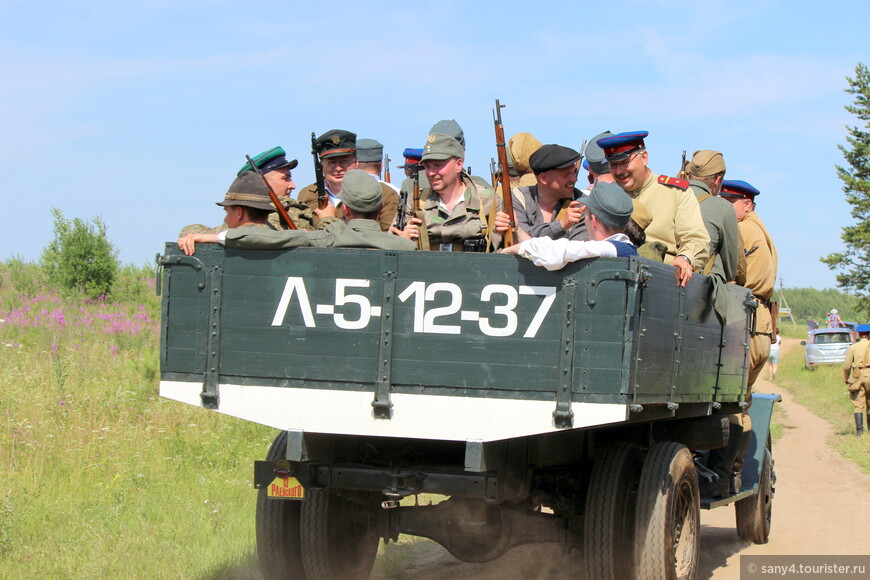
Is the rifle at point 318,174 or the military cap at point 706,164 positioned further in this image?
the military cap at point 706,164

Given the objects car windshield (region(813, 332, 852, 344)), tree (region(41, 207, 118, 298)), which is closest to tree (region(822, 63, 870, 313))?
car windshield (region(813, 332, 852, 344))

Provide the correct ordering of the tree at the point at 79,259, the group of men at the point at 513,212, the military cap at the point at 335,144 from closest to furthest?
the group of men at the point at 513,212, the military cap at the point at 335,144, the tree at the point at 79,259

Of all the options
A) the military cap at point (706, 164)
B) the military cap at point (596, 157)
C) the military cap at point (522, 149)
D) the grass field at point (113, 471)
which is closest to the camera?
the grass field at point (113, 471)

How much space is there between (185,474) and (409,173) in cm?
306

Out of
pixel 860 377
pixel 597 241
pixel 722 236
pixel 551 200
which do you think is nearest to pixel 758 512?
pixel 722 236

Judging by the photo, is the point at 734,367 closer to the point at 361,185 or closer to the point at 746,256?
the point at 746,256

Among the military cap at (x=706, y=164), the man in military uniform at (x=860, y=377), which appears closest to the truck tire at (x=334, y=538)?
the military cap at (x=706, y=164)

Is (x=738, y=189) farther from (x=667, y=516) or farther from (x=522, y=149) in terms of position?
(x=667, y=516)

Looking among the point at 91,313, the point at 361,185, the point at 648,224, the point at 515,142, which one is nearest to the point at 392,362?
the point at 361,185

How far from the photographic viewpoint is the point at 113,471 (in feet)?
29.2

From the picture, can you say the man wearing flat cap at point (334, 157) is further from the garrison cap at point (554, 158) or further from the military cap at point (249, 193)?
the garrison cap at point (554, 158)

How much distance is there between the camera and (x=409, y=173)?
8.51 metres

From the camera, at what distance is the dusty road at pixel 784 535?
23.2 feet

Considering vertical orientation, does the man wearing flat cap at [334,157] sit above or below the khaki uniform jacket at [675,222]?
above
